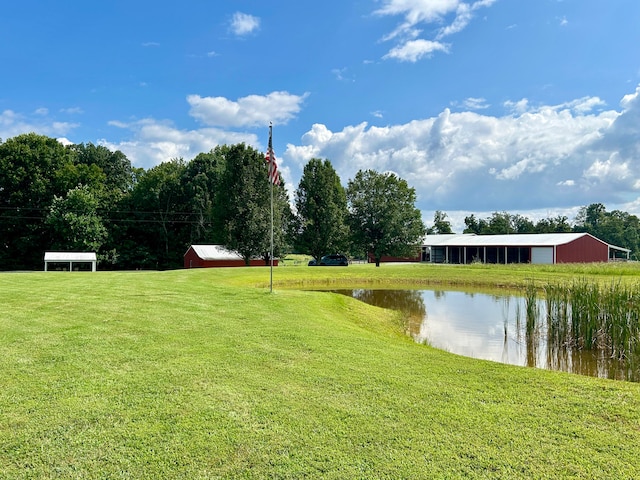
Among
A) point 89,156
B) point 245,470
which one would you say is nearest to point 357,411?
point 245,470

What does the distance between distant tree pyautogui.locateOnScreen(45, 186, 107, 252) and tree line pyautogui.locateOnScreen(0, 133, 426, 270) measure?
0.10 m

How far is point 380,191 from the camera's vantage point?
49969mm

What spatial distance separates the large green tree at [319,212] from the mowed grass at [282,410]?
114ft

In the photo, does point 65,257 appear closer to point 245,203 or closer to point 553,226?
point 245,203

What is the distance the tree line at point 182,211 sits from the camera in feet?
118

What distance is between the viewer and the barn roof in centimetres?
4494

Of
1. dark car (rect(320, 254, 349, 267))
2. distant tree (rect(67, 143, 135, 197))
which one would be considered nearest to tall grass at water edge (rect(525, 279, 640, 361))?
dark car (rect(320, 254, 349, 267))

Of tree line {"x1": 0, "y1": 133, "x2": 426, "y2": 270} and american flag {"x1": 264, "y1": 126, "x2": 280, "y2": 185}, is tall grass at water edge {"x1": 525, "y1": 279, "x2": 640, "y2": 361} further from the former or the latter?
tree line {"x1": 0, "y1": 133, "x2": 426, "y2": 270}

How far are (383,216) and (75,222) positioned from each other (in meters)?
32.2

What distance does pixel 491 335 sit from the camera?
11.5m

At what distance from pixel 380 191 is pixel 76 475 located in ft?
158

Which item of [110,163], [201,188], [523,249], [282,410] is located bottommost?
[282,410]

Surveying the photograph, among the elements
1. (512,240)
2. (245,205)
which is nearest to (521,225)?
(512,240)

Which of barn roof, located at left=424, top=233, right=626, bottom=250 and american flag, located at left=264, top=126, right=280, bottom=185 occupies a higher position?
american flag, located at left=264, top=126, right=280, bottom=185
